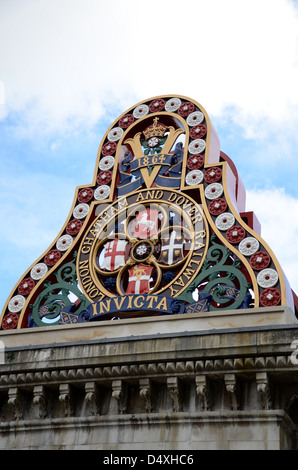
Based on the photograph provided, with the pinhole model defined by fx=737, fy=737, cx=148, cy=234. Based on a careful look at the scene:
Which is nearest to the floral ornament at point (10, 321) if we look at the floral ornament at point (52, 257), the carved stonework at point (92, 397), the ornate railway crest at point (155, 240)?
the ornate railway crest at point (155, 240)

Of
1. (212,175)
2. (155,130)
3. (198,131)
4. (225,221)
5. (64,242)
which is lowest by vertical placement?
(225,221)

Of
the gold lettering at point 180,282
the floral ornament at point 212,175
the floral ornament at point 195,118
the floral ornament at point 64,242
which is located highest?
the floral ornament at point 195,118

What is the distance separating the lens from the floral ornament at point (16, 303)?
19109mm

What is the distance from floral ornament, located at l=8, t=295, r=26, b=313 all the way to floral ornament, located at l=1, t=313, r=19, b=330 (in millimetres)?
147

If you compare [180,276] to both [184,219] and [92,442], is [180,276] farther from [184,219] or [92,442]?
[92,442]

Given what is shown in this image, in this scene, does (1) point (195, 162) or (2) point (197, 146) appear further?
(2) point (197, 146)

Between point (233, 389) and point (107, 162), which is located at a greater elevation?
point (107, 162)

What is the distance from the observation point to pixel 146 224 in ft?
63.8

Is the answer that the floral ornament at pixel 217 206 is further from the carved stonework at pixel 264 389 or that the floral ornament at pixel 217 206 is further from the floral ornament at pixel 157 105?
the carved stonework at pixel 264 389

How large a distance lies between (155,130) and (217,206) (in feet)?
13.0

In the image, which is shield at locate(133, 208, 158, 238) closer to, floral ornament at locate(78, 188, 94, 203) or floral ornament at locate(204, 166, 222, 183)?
floral ornament at locate(204, 166, 222, 183)

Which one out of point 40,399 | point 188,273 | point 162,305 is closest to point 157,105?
point 188,273

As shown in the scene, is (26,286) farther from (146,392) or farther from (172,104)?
(172,104)

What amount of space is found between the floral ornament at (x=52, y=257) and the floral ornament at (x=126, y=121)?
4682 millimetres
